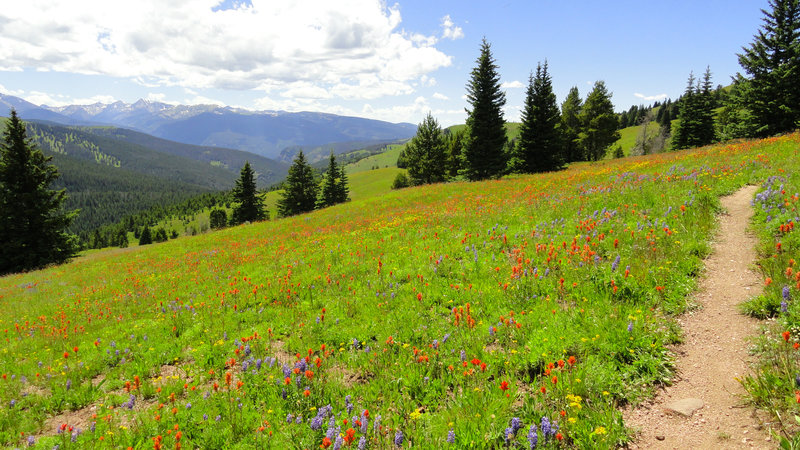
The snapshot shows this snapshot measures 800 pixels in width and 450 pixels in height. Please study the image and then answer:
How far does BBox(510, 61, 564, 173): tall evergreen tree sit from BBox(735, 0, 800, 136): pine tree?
15.8 metres

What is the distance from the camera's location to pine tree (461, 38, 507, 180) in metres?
38.1

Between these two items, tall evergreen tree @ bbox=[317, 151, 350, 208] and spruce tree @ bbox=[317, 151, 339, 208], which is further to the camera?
tall evergreen tree @ bbox=[317, 151, 350, 208]

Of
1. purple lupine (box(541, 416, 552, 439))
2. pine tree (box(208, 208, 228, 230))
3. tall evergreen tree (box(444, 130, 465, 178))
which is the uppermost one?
tall evergreen tree (box(444, 130, 465, 178))

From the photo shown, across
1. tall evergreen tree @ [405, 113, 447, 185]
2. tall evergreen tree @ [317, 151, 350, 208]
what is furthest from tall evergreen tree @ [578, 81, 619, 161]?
tall evergreen tree @ [317, 151, 350, 208]

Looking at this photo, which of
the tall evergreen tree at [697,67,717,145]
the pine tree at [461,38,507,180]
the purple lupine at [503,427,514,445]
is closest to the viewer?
the purple lupine at [503,427,514,445]

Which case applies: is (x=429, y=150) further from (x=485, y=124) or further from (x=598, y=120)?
(x=598, y=120)

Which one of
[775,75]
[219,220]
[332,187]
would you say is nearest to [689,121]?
[775,75]

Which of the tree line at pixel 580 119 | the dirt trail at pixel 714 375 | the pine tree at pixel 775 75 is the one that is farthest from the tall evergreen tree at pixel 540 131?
the dirt trail at pixel 714 375

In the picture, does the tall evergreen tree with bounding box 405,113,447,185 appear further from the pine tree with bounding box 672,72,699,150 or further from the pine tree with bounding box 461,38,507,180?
the pine tree with bounding box 672,72,699,150

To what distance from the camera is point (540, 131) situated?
1603 inches

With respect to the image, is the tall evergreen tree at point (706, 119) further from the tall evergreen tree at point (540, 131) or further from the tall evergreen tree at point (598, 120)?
the tall evergreen tree at point (540, 131)

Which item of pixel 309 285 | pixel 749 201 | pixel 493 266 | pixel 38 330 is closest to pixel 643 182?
pixel 749 201

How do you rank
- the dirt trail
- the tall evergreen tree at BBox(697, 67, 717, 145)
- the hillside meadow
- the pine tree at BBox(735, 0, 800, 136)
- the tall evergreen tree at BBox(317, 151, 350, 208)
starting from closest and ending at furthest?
the dirt trail → the hillside meadow → the pine tree at BBox(735, 0, 800, 136) → the tall evergreen tree at BBox(697, 67, 717, 145) → the tall evergreen tree at BBox(317, 151, 350, 208)

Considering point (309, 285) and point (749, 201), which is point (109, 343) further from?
point (749, 201)
